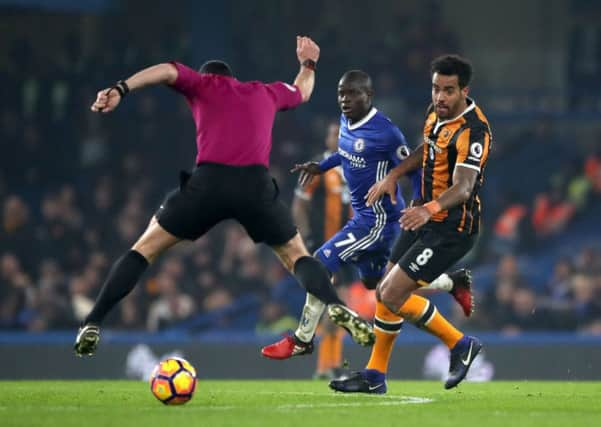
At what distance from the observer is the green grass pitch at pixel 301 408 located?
7.93m

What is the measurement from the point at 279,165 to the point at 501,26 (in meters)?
5.01

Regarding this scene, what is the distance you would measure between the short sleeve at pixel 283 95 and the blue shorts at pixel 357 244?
1.58 m

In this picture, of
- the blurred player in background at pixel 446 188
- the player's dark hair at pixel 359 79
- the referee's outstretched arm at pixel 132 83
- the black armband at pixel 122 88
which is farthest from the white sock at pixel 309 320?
the black armband at pixel 122 88

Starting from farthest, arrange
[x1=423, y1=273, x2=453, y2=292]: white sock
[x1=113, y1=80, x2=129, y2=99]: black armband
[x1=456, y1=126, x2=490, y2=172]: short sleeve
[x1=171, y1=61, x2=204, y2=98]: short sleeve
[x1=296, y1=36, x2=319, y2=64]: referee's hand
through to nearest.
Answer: [x1=423, y1=273, x2=453, y2=292]: white sock → [x1=296, y1=36, x2=319, y2=64]: referee's hand → [x1=456, y1=126, x2=490, y2=172]: short sleeve → [x1=171, y1=61, x2=204, y2=98]: short sleeve → [x1=113, y1=80, x2=129, y2=99]: black armband

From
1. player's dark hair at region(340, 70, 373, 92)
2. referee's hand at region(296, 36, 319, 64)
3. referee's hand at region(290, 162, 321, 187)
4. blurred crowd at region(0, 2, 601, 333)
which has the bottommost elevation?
blurred crowd at region(0, 2, 601, 333)

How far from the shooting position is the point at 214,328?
1814cm

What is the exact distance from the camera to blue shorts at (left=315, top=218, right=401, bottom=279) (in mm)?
10688

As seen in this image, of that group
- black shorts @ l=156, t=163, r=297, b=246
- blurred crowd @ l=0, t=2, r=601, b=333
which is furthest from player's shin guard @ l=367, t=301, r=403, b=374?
Result: blurred crowd @ l=0, t=2, r=601, b=333

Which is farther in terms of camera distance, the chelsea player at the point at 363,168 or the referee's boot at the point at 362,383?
the chelsea player at the point at 363,168

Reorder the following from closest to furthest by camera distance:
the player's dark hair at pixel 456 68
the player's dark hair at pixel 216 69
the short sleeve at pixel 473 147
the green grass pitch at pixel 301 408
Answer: the green grass pitch at pixel 301 408, the player's dark hair at pixel 216 69, the short sleeve at pixel 473 147, the player's dark hair at pixel 456 68

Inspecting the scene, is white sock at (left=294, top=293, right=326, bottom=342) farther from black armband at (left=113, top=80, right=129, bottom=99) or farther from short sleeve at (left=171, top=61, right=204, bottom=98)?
black armband at (left=113, top=80, right=129, bottom=99)

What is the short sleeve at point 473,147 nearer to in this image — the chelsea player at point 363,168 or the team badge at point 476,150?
the team badge at point 476,150

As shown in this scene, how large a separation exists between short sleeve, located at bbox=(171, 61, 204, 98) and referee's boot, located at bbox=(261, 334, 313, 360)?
188 cm

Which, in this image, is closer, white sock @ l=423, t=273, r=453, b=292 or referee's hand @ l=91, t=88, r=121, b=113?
referee's hand @ l=91, t=88, r=121, b=113
